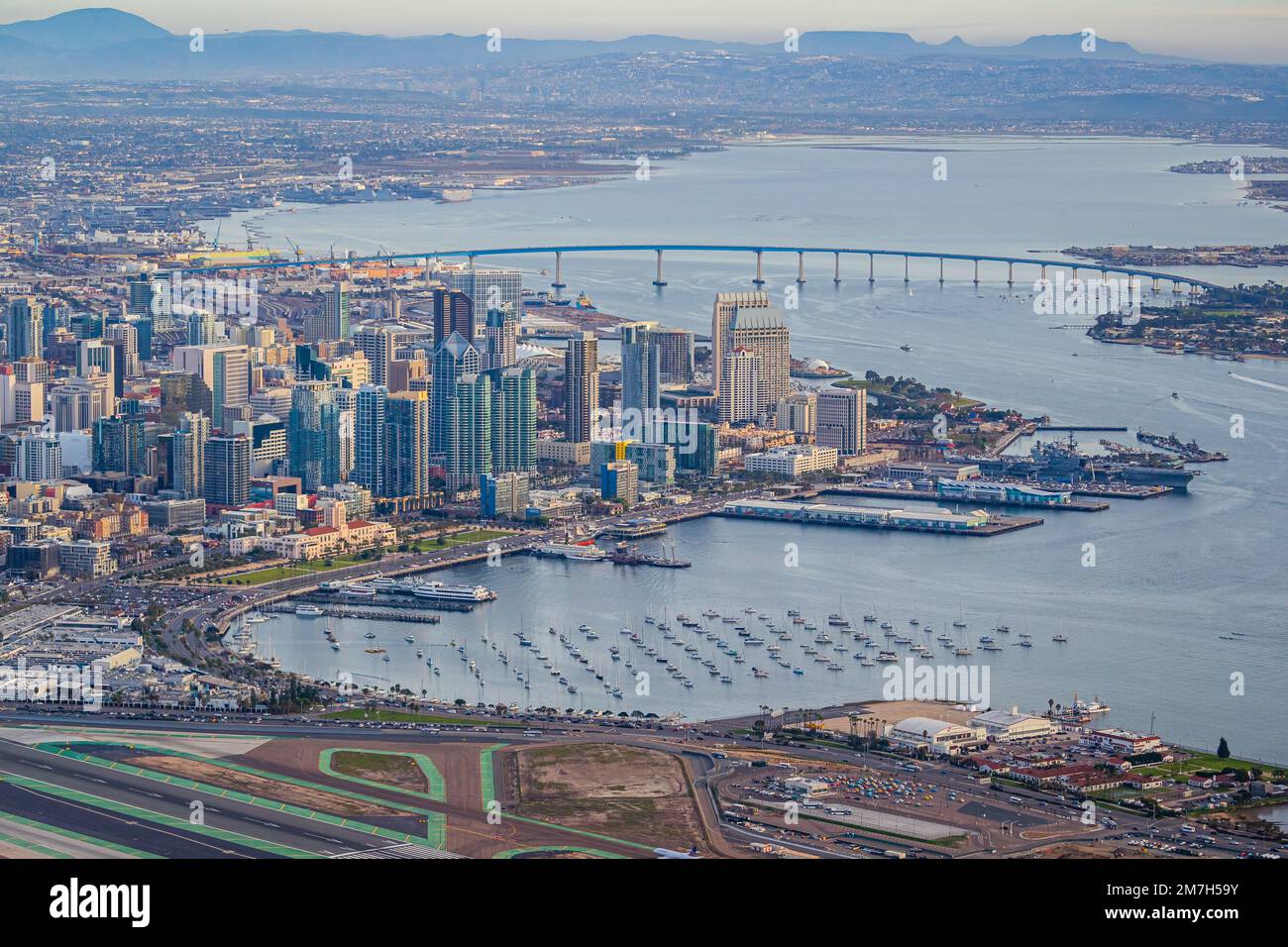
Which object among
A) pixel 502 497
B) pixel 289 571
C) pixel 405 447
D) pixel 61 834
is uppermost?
pixel 61 834

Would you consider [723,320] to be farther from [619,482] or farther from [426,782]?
[426,782]

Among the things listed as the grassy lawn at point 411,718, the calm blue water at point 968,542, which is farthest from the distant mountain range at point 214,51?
the grassy lawn at point 411,718

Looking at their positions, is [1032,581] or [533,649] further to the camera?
[1032,581]

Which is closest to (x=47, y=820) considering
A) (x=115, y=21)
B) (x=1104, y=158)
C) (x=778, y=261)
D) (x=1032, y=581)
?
(x=1032, y=581)

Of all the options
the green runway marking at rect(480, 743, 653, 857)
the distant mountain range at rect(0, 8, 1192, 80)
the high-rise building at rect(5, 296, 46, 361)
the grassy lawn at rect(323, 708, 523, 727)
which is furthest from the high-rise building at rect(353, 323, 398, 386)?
the distant mountain range at rect(0, 8, 1192, 80)

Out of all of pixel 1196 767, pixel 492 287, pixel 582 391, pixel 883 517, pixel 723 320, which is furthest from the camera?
pixel 492 287

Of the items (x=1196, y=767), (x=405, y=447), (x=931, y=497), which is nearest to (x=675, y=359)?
(x=931, y=497)
